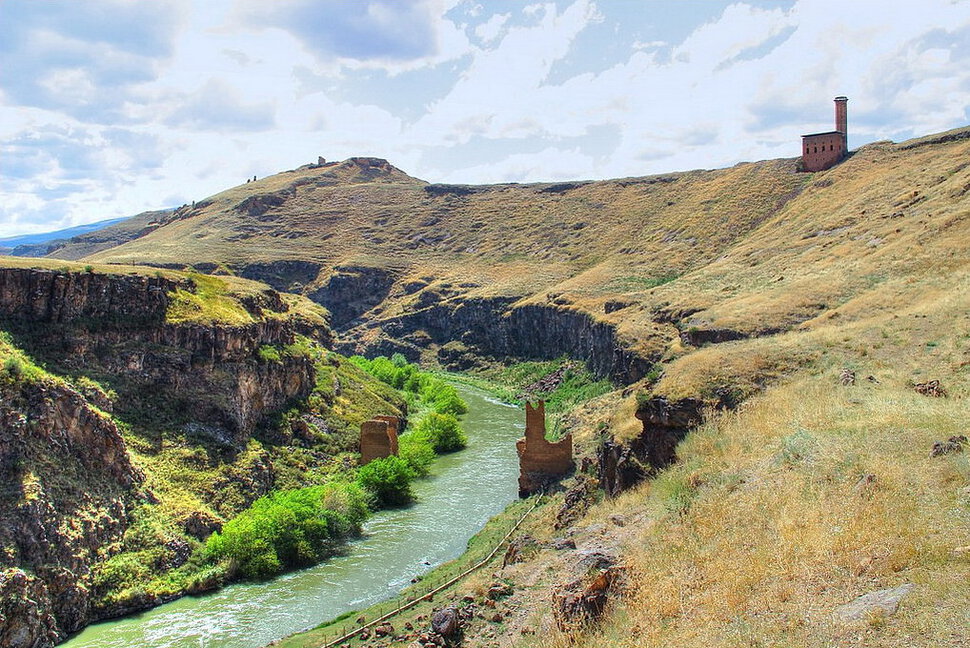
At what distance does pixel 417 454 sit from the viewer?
203ft

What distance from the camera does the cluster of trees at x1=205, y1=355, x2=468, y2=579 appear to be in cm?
4088

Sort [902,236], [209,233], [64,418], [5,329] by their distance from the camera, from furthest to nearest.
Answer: [209,233] → [902,236] → [5,329] → [64,418]

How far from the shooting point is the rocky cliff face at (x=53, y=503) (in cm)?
3244

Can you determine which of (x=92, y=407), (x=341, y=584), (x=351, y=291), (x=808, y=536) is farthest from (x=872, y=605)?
(x=351, y=291)

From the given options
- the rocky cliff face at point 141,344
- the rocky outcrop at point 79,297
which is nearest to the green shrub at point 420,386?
the rocky cliff face at point 141,344

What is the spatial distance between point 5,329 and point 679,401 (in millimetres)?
42105

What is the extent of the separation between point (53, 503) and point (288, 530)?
1239 cm

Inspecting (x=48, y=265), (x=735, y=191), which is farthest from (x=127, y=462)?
(x=735, y=191)

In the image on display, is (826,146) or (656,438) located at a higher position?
(826,146)

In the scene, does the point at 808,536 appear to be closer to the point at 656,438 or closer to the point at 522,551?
the point at 656,438

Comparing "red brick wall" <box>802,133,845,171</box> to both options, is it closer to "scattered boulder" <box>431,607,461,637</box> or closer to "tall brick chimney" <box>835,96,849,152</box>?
"tall brick chimney" <box>835,96,849,152</box>

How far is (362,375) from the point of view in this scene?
282 ft

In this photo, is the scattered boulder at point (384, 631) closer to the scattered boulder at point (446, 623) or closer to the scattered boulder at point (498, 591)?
the scattered boulder at point (446, 623)

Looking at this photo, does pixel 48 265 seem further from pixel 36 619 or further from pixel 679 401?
pixel 679 401
